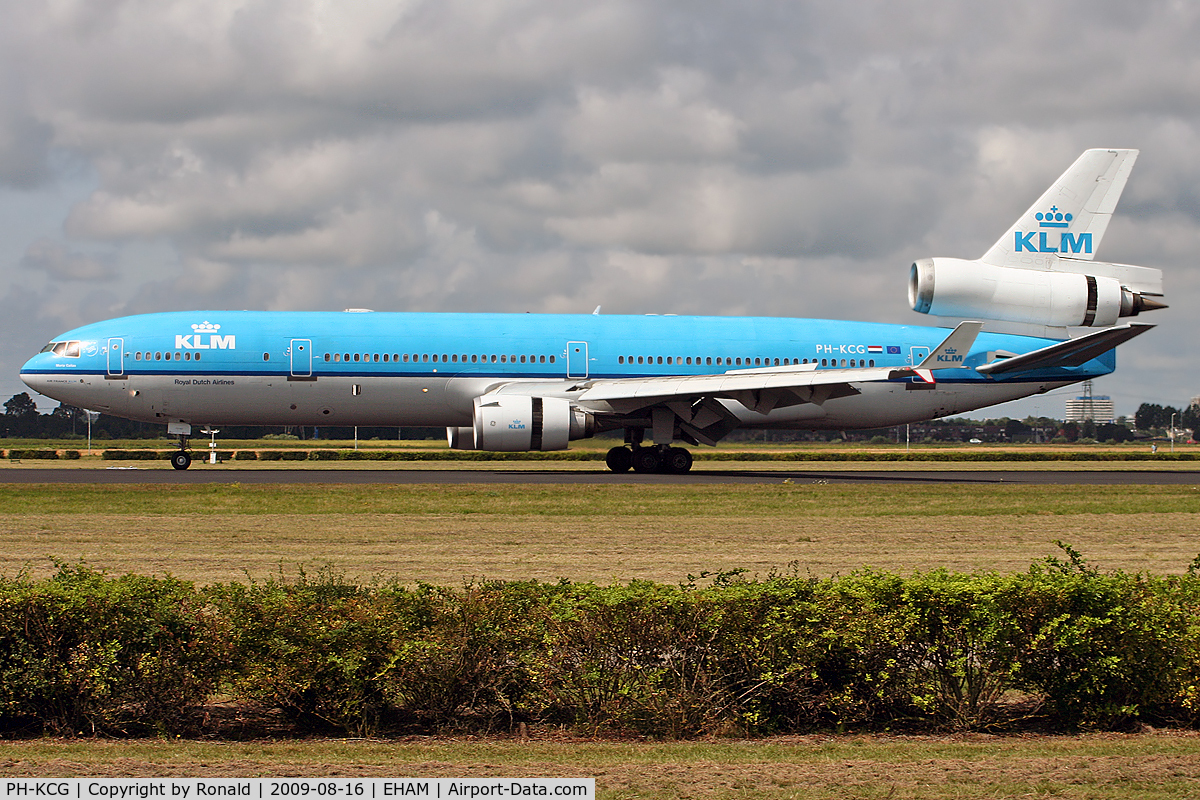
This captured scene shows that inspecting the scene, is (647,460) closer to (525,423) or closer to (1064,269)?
(525,423)

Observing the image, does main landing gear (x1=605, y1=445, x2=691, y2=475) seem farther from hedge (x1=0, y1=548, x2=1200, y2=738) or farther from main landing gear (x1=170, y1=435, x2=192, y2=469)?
hedge (x1=0, y1=548, x2=1200, y2=738)

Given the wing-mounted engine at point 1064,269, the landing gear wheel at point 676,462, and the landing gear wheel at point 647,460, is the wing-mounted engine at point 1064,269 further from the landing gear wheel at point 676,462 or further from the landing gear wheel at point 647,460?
the landing gear wheel at point 647,460

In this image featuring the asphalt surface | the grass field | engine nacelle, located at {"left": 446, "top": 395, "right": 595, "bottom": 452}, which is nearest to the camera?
the grass field

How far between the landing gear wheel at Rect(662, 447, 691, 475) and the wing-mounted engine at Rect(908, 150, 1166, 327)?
9.12m

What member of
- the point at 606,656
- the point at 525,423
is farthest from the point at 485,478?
the point at 606,656

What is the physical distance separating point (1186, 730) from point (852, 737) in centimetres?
248

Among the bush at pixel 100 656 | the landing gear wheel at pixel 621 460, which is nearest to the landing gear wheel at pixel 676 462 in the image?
the landing gear wheel at pixel 621 460

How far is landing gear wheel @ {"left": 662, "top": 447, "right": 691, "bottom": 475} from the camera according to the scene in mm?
34562

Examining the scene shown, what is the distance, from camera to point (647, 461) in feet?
114

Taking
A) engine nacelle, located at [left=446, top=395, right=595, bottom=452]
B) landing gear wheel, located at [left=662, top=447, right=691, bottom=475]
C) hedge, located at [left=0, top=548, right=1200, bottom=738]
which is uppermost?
engine nacelle, located at [left=446, top=395, right=595, bottom=452]

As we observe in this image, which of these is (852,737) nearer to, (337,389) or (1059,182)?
(337,389)

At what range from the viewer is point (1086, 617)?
7676mm

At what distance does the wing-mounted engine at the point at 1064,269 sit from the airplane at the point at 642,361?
0.05 m
